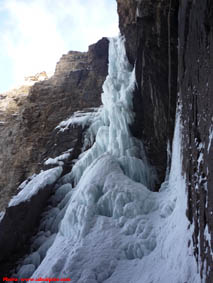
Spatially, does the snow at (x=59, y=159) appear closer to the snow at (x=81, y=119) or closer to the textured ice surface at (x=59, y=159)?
the textured ice surface at (x=59, y=159)

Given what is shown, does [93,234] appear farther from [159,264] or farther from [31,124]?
[31,124]

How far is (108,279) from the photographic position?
6.27m

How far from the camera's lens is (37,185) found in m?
10.6

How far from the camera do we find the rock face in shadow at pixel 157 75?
327 inches

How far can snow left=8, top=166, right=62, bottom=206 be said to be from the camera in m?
10.1

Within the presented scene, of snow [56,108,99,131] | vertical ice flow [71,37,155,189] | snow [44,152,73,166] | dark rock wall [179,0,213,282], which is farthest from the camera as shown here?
snow [56,108,99,131]

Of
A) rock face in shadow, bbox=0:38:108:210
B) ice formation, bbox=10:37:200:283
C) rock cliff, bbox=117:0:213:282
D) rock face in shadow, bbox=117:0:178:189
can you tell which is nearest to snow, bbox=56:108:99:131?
rock face in shadow, bbox=0:38:108:210

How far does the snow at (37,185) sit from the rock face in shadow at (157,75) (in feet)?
11.3

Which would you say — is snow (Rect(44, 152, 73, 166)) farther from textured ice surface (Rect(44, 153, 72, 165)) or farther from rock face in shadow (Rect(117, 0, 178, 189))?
rock face in shadow (Rect(117, 0, 178, 189))

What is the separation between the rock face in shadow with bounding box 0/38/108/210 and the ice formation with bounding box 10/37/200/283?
12.9 feet

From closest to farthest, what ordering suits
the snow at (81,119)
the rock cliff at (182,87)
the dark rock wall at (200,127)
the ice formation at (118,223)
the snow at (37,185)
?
1. the dark rock wall at (200,127)
2. the rock cliff at (182,87)
3. the ice formation at (118,223)
4. the snow at (37,185)
5. the snow at (81,119)

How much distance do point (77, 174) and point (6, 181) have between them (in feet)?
22.3

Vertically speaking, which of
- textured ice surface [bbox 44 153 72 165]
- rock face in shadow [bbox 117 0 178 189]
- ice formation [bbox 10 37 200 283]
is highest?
rock face in shadow [bbox 117 0 178 189]

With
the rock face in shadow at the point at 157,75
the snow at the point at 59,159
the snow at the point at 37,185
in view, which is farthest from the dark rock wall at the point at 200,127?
the snow at the point at 59,159
